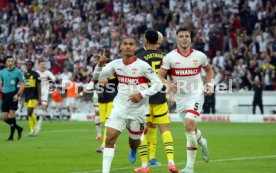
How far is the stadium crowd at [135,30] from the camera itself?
36312 millimetres

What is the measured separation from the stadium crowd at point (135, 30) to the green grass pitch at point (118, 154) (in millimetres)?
10231

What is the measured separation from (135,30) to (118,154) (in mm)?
23628

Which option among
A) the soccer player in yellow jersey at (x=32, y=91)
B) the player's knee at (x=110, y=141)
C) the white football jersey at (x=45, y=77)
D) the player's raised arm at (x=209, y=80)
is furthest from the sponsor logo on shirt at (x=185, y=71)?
the white football jersey at (x=45, y=77)

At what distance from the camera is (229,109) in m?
36.4

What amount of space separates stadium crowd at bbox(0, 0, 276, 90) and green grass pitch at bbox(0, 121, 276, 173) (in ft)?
33.6

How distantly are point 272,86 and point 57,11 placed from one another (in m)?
15.6

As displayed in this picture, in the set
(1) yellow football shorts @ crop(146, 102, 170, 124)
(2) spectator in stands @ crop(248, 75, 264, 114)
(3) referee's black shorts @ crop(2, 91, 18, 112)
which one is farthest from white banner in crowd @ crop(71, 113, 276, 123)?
(1) yellow football shorts @ crop(146, 102, 170, 124)

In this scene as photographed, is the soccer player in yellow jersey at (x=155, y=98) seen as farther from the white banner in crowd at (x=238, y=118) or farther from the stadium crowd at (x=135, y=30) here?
the stadium crowd at (x=135, y=30)

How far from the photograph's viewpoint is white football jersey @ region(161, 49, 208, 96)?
46.7 ft

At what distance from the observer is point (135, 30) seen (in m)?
41.2

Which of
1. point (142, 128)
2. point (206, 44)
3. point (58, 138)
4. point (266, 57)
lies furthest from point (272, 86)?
point (142, 128)

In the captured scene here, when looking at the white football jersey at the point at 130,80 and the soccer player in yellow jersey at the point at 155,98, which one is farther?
the soccer player in yellow jersey at the point at 155,98

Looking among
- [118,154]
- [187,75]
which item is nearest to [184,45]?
[187,75]

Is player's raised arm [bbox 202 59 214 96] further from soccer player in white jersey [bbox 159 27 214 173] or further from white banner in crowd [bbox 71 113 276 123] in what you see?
white banner in crowd [bbox 71 113 276 123]
